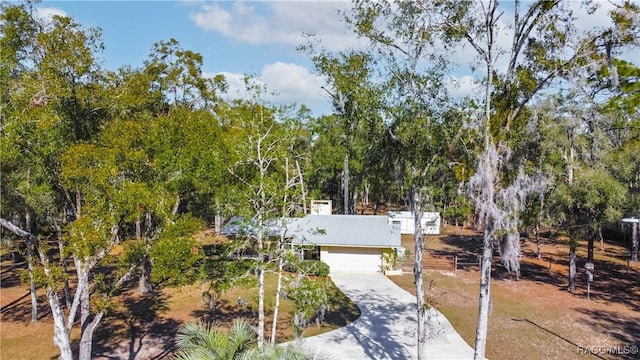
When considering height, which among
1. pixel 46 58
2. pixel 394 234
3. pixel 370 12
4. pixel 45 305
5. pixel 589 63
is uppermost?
pixel 370 12

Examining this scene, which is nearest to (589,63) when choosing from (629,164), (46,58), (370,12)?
(370,12)

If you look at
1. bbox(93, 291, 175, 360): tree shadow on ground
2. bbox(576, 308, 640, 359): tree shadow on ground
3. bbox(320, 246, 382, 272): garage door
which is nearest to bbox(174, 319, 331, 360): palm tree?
bbox(93, 291, 175, 360): tree shadow on ground

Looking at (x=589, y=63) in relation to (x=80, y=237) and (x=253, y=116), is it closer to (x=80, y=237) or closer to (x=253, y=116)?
(x=253, y=116)

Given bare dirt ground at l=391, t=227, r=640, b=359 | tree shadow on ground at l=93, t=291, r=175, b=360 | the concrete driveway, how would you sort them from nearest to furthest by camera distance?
1. the concrete driveway
2. bare dirt ground at l=391, t=227, r=640, b=359
3. tree shadow on ground at l=93, t=291, r=175, b=360

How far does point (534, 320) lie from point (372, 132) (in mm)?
11185

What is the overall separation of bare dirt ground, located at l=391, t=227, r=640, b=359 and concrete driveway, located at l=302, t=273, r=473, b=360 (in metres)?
0.95

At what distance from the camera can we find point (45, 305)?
65.7 feet

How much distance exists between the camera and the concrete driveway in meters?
14.2

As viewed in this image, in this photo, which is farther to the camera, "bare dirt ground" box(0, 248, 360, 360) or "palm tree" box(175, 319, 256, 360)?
"bare dirt ground" box(0, 248, 360, 360)

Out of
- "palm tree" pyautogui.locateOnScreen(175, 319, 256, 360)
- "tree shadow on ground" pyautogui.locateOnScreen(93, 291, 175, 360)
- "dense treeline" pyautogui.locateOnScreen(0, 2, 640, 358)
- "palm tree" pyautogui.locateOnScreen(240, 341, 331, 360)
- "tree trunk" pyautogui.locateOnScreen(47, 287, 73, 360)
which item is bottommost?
"tree shadow on ground" pyautogui.locateOnScreen(93, 291, 175, 360)

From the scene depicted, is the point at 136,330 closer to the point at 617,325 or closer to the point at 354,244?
the point at 354,244

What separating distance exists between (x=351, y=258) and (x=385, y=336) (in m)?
11.2

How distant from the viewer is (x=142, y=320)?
17.8 m

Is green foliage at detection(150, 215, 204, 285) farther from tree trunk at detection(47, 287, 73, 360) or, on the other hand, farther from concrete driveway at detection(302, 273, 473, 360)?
concrete driveway at detection(302, 273, 473, 360)
